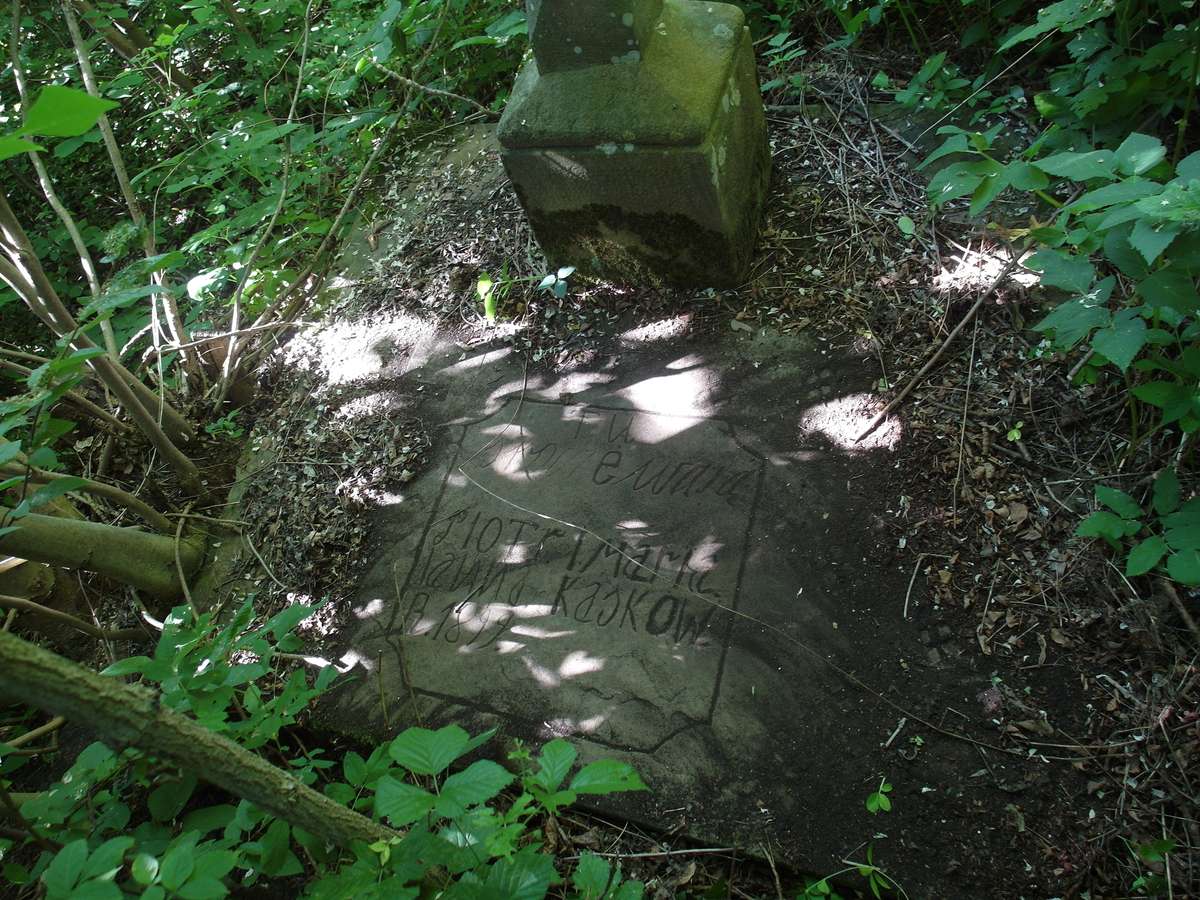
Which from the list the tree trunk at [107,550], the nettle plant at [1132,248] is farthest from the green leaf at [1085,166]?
the tree trunk at [107,550]

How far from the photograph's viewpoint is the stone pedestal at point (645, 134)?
8.28 feet

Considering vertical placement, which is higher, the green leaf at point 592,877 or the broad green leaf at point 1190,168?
the broad green leaf at point 1190,168

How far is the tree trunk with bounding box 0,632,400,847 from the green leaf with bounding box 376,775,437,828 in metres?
0.11

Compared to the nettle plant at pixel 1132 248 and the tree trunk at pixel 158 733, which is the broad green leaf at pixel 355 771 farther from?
the nettle plant at pixel 1132 248

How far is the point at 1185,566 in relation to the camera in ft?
5.71

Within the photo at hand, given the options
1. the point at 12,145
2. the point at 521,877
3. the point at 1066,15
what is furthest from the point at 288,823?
the point at 1066,15

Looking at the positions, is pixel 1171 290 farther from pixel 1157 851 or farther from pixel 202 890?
pixel 202 890

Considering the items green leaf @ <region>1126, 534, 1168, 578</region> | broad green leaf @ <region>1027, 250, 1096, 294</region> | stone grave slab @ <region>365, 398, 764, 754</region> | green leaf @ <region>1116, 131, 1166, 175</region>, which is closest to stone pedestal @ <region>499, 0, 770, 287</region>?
stone grave slab @ <region>365, 398, 764, 754</region>

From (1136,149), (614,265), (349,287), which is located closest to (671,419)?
(614,265)

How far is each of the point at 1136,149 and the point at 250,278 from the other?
3494 mm

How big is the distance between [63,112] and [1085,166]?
6.29 ft

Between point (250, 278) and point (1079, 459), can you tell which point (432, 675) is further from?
point (250, 278)

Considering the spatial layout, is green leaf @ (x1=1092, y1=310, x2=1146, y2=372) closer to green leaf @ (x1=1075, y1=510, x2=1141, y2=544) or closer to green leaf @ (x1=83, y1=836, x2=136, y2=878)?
green leaf @ (x1=1075, y1=510, x2=1141, y2=544)

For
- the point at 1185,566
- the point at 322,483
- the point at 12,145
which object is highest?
the point at 12,145
